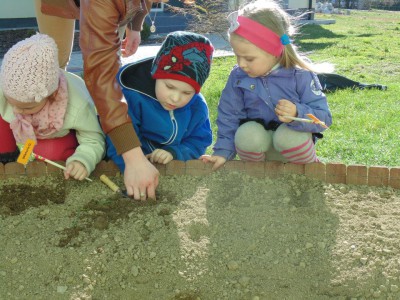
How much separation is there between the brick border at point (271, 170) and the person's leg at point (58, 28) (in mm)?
835

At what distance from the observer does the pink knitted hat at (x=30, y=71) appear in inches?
110

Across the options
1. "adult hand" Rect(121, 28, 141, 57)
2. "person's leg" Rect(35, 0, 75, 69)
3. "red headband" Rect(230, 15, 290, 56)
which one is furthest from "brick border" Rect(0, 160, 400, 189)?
"adult hand" Rect(121, 28, 141, 57)

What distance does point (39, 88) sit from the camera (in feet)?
9.30

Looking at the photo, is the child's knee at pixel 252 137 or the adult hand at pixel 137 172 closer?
the adult hand at pixel 137 172

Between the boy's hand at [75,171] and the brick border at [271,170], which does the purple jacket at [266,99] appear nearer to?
the brick border at [271,170]

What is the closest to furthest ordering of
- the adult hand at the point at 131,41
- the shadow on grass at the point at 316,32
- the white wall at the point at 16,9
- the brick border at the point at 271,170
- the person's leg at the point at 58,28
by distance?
the brick border at the point at 271,170
the person's leg at the point at 58,28
the adult hand at the point at 131,41
the white wall at the point at 16,9
the shadow on grass at the point at 316,32

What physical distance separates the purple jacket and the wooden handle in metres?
0.59

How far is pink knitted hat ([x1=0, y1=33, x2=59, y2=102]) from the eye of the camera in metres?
2.80

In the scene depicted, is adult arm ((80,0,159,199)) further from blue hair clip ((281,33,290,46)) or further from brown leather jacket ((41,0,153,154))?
blue hair clip ((281,33,290,46))

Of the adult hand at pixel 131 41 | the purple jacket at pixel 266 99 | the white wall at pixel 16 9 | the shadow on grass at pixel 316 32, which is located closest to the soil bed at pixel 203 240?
the purple jacket at pixel 266 99

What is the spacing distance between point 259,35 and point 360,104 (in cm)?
322

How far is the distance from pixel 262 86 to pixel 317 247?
103 cm

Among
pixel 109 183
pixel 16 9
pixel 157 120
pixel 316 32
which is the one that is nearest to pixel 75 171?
pixel 109 183

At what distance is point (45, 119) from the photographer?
3039mm
